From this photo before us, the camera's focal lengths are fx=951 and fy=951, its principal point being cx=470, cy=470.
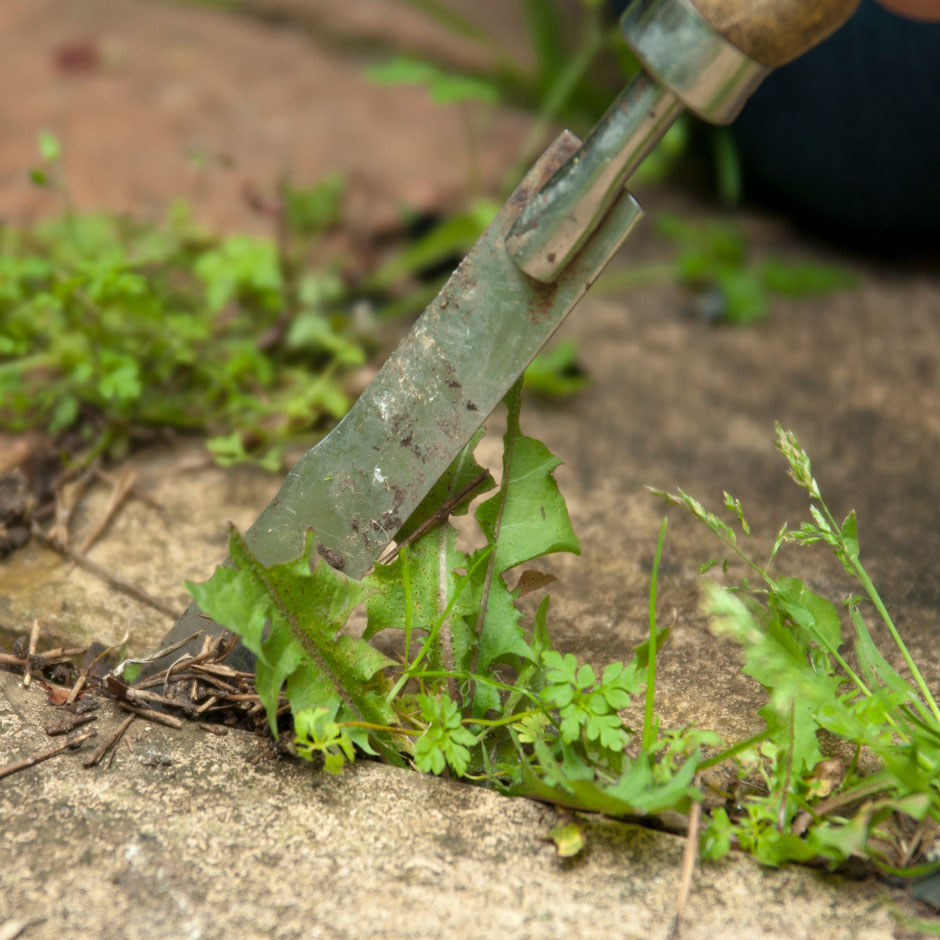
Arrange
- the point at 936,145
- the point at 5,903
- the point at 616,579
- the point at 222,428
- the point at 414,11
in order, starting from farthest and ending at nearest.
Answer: the point at 414,11 → the point at 936,145 → the point at 222,428 → the point at 616,579 → the point at 5,903

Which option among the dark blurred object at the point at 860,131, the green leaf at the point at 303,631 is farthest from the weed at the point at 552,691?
the dark blurred object at the point at 860,131

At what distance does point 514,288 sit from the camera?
122 cm

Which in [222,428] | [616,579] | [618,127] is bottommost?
[222,428]

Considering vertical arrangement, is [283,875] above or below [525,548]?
below

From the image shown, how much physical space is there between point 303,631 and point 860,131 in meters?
1.94

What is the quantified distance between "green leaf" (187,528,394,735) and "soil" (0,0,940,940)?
90 mm

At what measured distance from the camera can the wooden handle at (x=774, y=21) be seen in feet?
3.36

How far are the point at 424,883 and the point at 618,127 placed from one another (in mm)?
898

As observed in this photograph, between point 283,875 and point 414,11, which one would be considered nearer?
point 283,875

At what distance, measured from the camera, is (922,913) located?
103cm

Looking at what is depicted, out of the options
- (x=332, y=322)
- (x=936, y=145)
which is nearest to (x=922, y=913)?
(x=332, y=322)

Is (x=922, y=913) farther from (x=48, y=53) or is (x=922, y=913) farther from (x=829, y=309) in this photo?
(x=48, y=53)

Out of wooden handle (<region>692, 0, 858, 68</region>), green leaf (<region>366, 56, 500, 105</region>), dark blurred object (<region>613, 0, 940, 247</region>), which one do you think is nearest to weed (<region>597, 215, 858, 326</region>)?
dark blurred object (<region>613, 0, 940, 247</region>)

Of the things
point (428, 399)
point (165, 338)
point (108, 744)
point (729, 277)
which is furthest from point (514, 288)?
point (729, 277)
